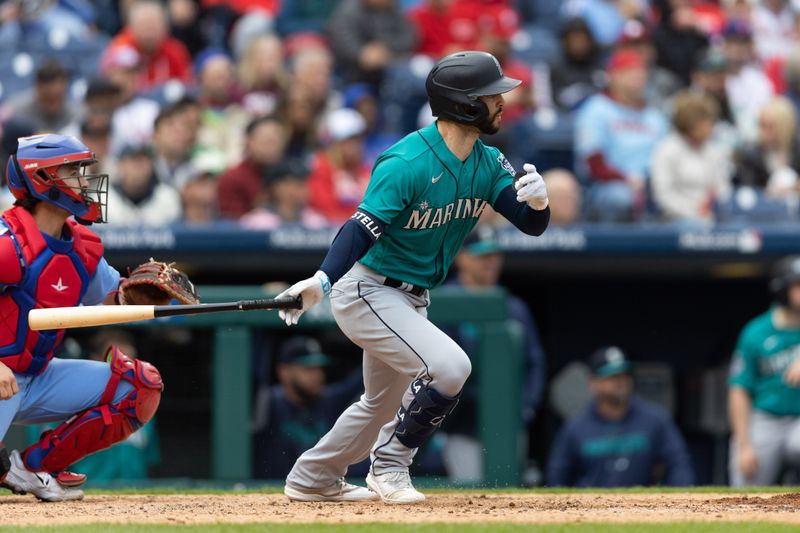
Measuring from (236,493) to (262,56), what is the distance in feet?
15.4

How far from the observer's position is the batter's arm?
5.36 metres

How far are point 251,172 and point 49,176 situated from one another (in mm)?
3962

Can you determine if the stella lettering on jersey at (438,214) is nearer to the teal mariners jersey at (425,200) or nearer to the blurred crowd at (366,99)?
the teal mariners jersey at (425,200)

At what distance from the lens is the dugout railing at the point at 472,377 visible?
7.70 metres

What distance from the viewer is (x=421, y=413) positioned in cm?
522

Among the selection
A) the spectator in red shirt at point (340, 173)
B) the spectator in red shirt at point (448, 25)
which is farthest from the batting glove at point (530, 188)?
the spectator in red shirt at point (448, 25)

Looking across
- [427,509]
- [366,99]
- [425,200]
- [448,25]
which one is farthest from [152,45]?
[427,509]

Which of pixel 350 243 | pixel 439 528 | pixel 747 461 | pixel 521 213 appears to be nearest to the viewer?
pixel 439 528

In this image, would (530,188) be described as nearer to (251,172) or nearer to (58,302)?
(58,302)

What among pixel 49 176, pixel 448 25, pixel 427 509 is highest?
pixel 448 25

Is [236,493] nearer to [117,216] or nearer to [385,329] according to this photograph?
[385,329]

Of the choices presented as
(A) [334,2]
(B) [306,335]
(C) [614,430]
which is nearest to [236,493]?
(B) [306,335]

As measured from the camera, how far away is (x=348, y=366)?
817 cm

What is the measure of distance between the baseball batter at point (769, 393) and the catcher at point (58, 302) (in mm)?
3819
